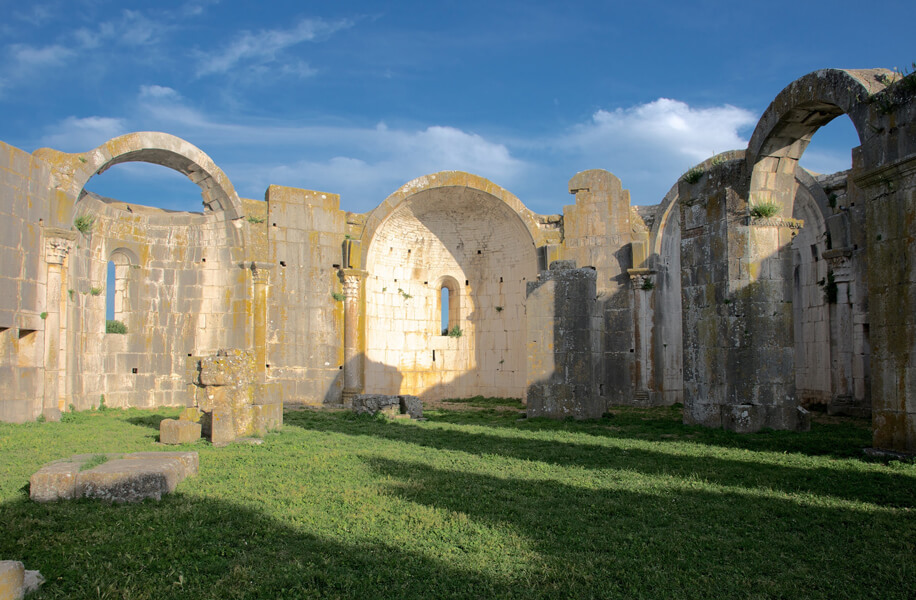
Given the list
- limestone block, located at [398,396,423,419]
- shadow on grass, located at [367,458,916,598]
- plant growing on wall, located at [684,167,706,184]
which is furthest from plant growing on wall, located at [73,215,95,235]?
plant growing on wall, located at [684,167,706,184]

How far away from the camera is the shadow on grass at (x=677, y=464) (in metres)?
6.87

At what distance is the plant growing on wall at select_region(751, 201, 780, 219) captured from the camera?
11883 mm

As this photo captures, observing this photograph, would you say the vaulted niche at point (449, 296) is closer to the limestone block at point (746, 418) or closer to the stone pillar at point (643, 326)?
the stone pillar at point (643, 326)

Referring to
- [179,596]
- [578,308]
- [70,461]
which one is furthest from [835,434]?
[70,461]

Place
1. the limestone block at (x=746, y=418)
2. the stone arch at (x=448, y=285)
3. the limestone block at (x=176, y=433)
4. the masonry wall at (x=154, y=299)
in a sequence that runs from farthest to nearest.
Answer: the stone arch at (x=448, y=285)
the masonry wall at (x=154, y=299)
the limestone block at (x=746, y=418)
the limestone block at (x=176, y=433)

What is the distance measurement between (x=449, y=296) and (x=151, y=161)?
11127 millimetres

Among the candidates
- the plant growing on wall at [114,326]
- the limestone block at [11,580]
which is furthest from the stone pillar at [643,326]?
the limestone block at [11,580]

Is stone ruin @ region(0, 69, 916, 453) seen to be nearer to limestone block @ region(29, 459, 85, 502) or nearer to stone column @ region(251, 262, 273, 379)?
stone column @ region(251, 262, 273, 379)

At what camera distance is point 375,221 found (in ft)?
67.2

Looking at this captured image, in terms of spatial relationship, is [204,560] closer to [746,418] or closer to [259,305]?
[746,418]

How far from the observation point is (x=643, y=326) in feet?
63.9

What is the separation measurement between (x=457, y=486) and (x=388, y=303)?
1522 cm

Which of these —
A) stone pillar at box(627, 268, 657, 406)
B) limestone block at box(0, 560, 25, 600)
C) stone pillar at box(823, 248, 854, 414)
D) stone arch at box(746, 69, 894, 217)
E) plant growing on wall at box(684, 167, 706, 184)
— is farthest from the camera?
stone pillar at box(627, 268, 657, 406)

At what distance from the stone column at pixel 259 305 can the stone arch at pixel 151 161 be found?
5.73ft
